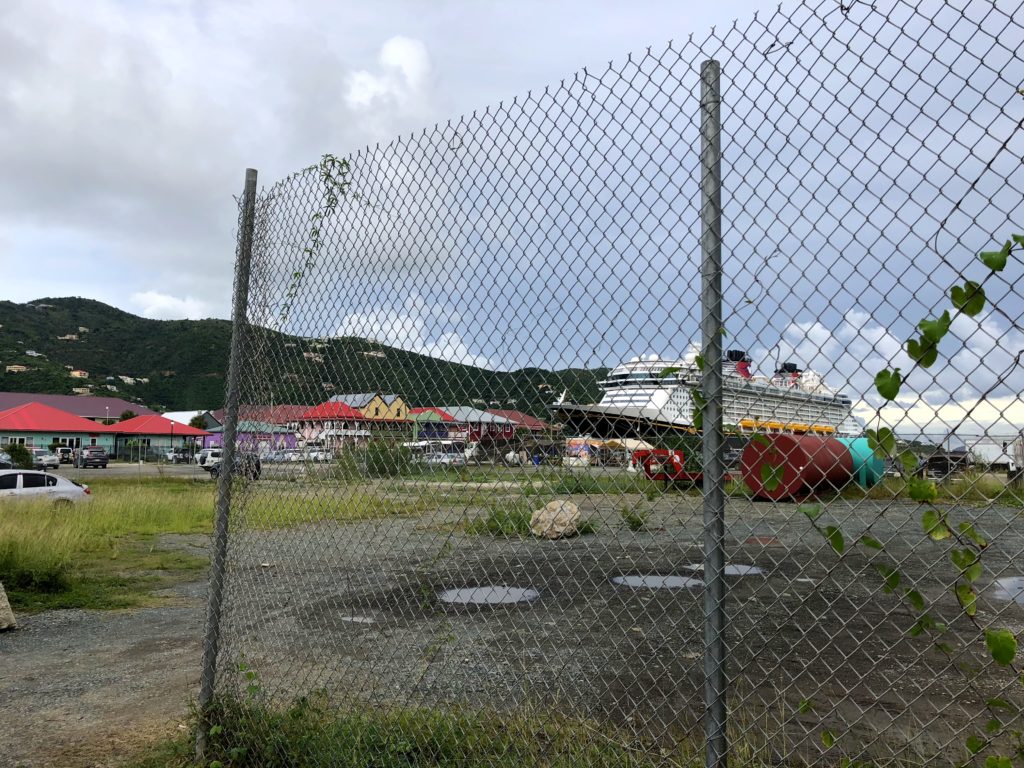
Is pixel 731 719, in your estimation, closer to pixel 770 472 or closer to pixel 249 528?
pixel 770 472

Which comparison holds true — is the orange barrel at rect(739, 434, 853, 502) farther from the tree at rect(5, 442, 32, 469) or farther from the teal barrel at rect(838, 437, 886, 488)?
the tree at rect(5, 442, 32, 469)

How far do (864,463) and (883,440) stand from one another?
0.32 metres

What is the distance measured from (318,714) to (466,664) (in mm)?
1778

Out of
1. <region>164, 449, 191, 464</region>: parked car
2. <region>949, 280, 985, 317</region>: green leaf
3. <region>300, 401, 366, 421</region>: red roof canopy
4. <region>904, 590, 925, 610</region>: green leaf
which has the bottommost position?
<region>164, 449, 191, 464</region>: parked car

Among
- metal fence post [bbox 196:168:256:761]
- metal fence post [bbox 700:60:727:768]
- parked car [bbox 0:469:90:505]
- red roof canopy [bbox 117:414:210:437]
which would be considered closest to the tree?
red roof canopy [bbox 117:414:210:437]

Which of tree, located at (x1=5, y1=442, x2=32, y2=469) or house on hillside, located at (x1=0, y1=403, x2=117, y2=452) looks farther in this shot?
house on hillside, located at (x1=0, y1=403, x2=117, y2=452)

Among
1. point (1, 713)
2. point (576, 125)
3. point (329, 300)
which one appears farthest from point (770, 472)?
point (1, 713)

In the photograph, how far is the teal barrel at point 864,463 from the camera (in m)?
1.81

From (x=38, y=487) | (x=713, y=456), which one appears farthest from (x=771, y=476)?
(x=38, y=487)

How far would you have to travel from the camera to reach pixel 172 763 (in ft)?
11.8

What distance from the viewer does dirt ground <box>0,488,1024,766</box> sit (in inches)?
118

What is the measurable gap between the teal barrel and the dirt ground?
0.36 ft

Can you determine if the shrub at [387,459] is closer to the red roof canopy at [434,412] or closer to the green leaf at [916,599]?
the red roof canopy at [434,412]

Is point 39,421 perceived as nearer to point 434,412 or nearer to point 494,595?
point 494,595
